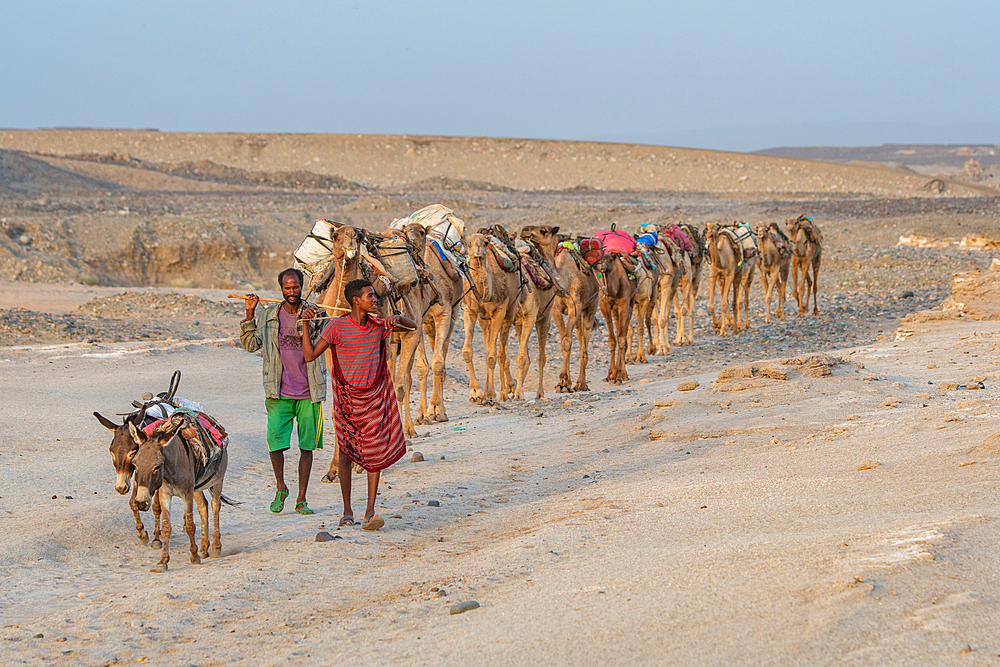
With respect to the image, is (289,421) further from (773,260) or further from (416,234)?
(773,260)

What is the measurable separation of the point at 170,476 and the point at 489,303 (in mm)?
7471

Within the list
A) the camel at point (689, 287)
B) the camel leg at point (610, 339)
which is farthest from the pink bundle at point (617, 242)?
the camel at point (689, 287)

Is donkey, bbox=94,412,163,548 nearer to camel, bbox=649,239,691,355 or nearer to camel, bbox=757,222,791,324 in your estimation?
camel, bbox=649,239,691,355

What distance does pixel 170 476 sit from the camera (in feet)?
21.0

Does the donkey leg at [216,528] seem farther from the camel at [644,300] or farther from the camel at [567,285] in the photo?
the camel at [644,300]

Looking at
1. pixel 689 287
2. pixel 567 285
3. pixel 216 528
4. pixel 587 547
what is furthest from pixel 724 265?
pixel 216 528

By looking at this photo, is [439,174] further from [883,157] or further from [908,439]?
[883,157]

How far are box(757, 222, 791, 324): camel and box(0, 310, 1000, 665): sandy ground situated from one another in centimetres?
1266

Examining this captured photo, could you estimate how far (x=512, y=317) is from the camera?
14.1m

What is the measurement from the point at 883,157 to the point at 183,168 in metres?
144

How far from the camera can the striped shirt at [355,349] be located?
7488 mm

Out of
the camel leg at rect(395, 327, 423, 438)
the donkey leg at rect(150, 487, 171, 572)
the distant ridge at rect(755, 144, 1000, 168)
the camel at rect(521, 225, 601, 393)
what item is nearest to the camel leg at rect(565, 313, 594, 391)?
the camel at rect(521, 225, 601, 393)

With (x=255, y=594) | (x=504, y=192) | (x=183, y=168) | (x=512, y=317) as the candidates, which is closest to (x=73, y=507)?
(x=255, y=594)

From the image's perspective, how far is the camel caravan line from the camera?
6629 millimetres
